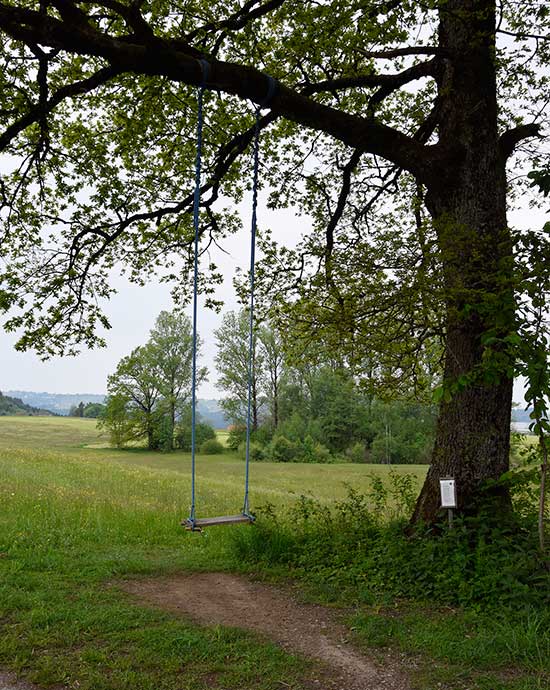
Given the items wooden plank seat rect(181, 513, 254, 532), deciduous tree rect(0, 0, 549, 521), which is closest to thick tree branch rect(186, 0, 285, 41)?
deciduous tree rect(0, 0, 549, 521)

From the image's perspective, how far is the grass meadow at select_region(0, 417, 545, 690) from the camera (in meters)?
3.83

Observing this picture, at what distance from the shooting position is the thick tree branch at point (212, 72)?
515 cm

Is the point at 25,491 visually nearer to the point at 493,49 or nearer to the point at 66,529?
the point at 66,529

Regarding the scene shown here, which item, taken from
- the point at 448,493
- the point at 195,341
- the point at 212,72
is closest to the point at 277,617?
the point at 448,493

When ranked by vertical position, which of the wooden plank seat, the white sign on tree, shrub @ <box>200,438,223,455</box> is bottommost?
shrub @ <box>200,438,223,455</box>

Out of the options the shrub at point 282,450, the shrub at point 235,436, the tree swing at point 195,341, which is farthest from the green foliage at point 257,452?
the tree swing at point 195,341

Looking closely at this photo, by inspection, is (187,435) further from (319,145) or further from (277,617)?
(277,617)

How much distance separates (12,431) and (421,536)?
2975 cm

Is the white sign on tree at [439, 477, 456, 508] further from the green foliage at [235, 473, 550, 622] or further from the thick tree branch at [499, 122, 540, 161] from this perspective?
the thick tree branch at [499, 122, 540, 161]

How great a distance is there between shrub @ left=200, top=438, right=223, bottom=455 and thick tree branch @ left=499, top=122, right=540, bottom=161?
30203 mm

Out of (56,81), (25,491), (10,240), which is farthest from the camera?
(25,491)

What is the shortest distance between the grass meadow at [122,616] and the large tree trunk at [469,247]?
181cm

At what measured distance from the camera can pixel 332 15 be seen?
7.01 meters

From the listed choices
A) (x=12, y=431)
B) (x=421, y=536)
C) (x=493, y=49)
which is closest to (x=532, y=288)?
(x=421, y=536)
